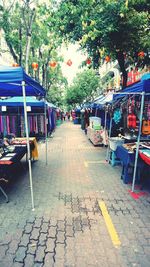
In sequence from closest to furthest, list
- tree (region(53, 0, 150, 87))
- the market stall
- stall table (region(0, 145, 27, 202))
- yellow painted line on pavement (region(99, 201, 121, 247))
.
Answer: yellow painted line on pavement (region(99, 201, 121, 247)), stall table (region(0, 145, 27, 202)), tree (region(53, 0, 150, 87)), the market stall

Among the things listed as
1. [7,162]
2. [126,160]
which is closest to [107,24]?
[126,160]

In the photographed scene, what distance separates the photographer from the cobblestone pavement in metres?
3.35

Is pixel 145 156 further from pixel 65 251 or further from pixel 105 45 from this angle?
pixel 105 45

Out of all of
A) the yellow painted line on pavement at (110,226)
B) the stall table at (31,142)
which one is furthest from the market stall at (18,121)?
the yellow painted line on pavement at (110,226)

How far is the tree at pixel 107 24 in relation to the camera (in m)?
8.22

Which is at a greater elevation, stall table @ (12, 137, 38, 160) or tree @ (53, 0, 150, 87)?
tree @ (53, 0, 150, 87)

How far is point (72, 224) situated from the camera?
4.30 meters

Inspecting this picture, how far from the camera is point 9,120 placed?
1588 centimetres

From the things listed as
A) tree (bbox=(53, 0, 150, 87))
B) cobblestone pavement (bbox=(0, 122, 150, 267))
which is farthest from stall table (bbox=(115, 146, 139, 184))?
tree (bbox=(53, 0, 150, 87))

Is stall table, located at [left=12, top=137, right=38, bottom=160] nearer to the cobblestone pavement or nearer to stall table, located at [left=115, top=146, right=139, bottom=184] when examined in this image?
the cobblestone pavement

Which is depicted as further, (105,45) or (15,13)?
(15,13)

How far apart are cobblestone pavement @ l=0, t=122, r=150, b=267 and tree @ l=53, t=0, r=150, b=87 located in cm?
559

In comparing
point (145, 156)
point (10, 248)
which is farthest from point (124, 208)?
point (10, 248)

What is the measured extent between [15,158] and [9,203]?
1.43 metres
